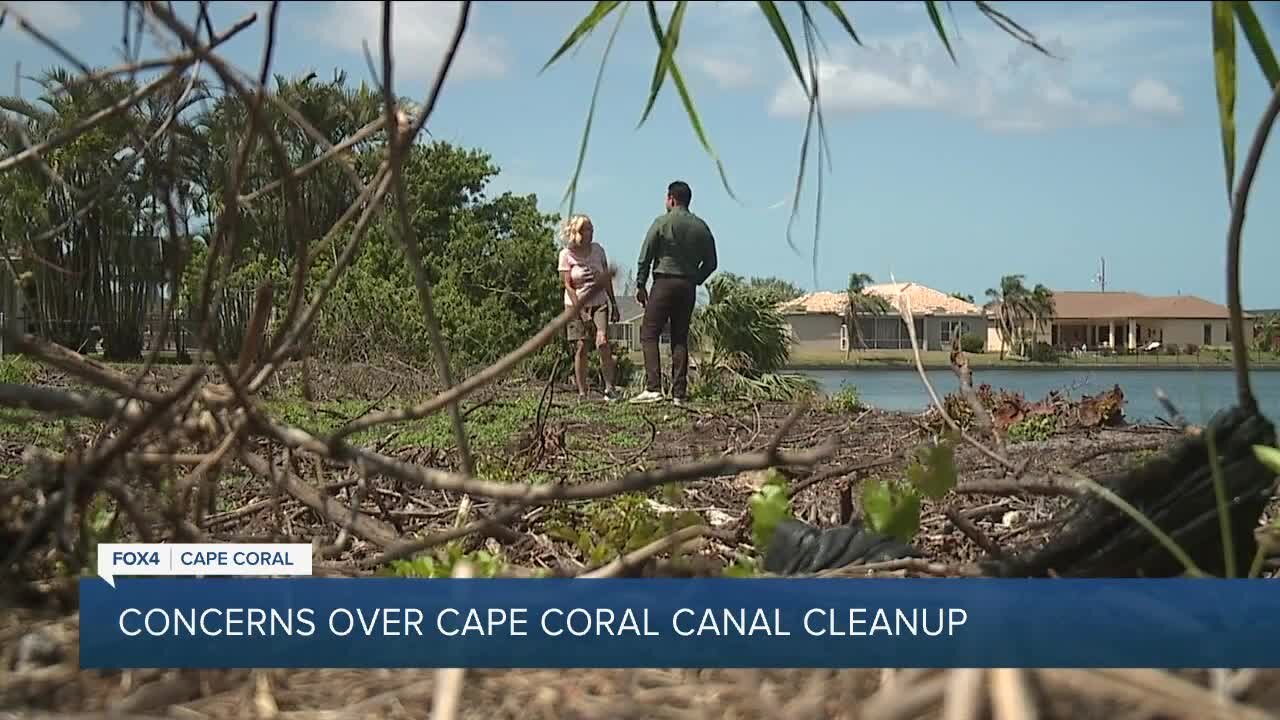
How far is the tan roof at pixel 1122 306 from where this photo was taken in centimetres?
1714

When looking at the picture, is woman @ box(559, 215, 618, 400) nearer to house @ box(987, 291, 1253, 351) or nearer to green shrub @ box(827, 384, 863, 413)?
green shrub @ box(827, 384, 863, 413)

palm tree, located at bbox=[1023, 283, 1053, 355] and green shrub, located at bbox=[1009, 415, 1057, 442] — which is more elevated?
palm tree, located at bbox=[1023, 283, 1053, 355]

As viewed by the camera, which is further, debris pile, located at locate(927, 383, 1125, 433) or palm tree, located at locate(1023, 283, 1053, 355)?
palm tree, located at locate(1023, 283, 1053, 355)

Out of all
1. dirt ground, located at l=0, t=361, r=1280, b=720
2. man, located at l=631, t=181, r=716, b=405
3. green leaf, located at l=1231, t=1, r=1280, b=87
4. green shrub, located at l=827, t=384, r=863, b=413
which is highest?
man, located at l=631, t=181, r=716, b=405

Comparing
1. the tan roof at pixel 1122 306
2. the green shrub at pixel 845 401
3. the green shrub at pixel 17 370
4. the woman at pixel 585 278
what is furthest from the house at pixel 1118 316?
the green shrub at pixel 17 370

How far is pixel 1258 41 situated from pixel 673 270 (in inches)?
358

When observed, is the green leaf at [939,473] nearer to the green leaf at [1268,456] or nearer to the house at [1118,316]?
the green leaf at [1268,456]

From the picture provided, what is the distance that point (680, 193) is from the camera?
1059cm

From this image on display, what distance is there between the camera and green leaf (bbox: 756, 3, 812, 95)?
156 cm

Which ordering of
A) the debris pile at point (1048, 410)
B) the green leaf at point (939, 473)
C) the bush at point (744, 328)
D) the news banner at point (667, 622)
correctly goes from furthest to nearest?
the bush at point (744, 328) → the debris pile at point (1048, 410) → the green leaf at point (939, 473) → the news banner at point (667, 622)

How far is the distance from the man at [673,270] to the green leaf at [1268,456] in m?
8.64

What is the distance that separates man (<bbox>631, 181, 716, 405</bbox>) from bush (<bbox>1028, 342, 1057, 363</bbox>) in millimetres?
2623

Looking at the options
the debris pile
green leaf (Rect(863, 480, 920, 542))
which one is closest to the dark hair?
the debris pile

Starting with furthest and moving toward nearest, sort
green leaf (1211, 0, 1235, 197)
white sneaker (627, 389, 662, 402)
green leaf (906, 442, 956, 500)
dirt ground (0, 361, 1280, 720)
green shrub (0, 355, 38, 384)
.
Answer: green shrub (0, 355, 38, 384) < white sneaker (627, 389, 662, 402) < green leaf (906, 442, 956, 500) < green leaf (1211, 0, 1235, 197) < dirt ground (0, 361, 1280, 720)
